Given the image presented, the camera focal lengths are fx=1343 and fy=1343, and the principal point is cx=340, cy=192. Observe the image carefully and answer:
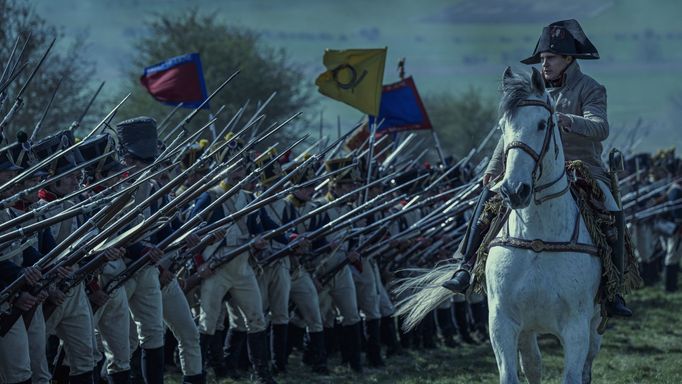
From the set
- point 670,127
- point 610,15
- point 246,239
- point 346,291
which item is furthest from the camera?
point 610,15

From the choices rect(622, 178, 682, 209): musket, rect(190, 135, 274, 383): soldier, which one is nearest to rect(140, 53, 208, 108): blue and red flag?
rect(190, 135, 274, 383): soldier

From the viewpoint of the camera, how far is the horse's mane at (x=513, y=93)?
8602 mm

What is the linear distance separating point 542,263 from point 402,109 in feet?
32.3

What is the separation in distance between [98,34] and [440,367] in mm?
61826

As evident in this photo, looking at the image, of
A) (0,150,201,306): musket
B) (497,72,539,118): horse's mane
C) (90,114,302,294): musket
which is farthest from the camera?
(497,72,539,118): horse's mane

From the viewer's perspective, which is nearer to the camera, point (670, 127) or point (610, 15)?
point (670, 127)

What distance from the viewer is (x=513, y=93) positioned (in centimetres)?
→ 862

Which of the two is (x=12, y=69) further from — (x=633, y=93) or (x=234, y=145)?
(x=633, y=93)

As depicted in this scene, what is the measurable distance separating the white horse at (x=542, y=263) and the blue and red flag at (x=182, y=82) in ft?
22.1

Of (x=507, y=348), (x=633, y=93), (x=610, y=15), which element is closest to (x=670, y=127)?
(x=633, y=93)

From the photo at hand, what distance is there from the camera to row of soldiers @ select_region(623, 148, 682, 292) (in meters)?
22.5

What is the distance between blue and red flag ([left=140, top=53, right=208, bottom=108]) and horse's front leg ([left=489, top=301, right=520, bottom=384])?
6862mm

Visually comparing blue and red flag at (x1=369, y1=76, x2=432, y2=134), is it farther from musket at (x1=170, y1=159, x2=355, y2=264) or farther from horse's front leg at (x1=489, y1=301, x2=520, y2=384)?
horse's front leg at (x1=489, y1=301, x2=520, y2=384)

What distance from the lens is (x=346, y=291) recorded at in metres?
14.3
